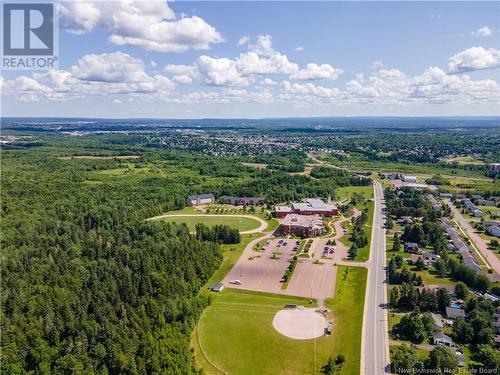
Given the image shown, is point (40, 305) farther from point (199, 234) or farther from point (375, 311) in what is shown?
point (375, 311)

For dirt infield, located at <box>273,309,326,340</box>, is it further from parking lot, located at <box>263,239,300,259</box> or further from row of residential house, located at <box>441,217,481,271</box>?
row of residential house, located at <box>441,217,481,271</box>

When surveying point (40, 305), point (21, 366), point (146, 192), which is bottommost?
point (21, 366)

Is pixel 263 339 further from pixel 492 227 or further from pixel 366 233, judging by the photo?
pixel 492 227

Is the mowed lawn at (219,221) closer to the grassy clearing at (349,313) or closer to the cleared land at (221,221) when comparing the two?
the cleared land at (221,221)

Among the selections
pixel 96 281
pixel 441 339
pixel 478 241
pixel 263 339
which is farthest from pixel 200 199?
pixel 441 339

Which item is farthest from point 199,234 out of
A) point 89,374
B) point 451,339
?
point 451,339

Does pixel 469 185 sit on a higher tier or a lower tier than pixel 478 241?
higher

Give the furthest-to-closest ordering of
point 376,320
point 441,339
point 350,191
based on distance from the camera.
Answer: point 350,191 < point 376,320 < point 441,339
